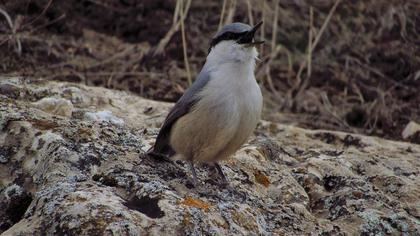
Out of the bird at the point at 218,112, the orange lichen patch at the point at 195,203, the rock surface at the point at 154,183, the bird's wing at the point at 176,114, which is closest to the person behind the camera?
the rock surface at the point at 154,183

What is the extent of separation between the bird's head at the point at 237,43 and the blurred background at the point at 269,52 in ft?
7.39

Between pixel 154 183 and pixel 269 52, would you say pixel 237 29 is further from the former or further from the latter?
pixel 269 52

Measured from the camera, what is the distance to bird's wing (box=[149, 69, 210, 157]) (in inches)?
164

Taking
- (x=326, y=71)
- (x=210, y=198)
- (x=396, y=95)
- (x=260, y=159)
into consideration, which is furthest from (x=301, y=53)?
(x=210, y=198)

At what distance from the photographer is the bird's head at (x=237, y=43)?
434 centimetres

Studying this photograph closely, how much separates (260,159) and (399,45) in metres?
4.58

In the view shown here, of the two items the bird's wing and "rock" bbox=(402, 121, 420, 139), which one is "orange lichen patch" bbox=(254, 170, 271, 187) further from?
"rock" bbox=(402, 121, 420, 139)

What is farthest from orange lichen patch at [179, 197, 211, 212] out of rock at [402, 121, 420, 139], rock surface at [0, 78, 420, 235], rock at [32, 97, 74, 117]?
rock at [402, 121, 420, 139]

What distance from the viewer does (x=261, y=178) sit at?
4.30 metres

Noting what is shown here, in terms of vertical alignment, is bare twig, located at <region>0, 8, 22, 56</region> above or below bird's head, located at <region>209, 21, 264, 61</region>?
below

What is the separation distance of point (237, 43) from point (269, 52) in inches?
152

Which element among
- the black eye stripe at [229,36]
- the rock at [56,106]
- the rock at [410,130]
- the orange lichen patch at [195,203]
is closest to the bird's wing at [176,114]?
the black eye stripe at [229,36]

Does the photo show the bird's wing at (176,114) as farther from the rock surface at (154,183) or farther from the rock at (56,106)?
the rock at (56,106)

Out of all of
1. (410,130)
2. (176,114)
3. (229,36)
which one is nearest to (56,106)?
(176,114)
